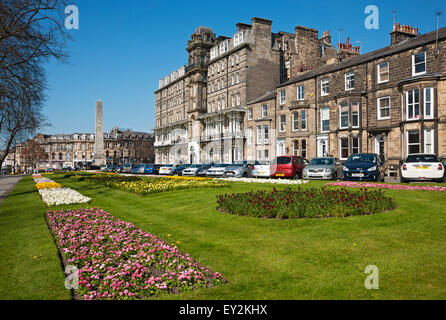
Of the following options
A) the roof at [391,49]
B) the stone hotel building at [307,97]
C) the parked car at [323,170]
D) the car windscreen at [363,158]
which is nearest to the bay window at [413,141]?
the stone hotel building at [307,97]

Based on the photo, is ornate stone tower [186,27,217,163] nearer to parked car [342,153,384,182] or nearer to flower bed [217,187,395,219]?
parked car [342,153,384,182]

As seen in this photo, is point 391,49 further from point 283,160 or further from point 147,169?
point 147,169

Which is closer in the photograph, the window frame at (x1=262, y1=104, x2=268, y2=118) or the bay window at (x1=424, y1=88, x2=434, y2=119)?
the bay window at (x1=424, y1=88, x2=434, y2=119)

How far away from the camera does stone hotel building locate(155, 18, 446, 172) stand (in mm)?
28734

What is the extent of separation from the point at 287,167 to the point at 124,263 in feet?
65.9

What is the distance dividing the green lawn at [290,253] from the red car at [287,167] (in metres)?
14.2

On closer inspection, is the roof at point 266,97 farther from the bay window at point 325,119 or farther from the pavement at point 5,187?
the pavement at point 5,187

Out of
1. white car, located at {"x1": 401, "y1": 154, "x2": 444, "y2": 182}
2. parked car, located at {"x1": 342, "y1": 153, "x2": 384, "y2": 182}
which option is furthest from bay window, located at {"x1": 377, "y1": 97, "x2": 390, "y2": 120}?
white car, located at {"x1": 401, "y1": 154, "x2": 444, "y2": 182}

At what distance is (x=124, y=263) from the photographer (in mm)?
6344

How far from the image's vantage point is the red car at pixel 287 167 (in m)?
25.1

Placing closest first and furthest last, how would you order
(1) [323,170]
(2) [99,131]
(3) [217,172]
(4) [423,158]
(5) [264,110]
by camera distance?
(4) [423,158], (1) [323,170], (3) [217,172], (5) [264,110], (2) [99,131]

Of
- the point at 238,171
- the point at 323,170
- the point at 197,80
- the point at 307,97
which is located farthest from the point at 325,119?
the point at 197,80

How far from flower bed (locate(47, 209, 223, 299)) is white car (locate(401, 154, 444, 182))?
15341 millimetres
